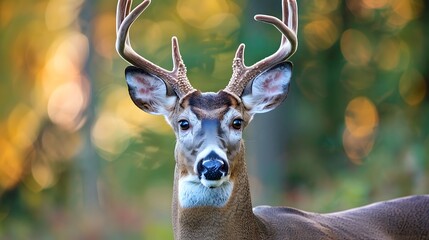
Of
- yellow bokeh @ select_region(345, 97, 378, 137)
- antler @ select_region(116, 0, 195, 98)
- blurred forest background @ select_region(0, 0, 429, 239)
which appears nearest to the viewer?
antler @ select_region(116, 0, 195, 98)

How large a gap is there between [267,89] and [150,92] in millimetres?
695

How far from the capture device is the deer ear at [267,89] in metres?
7.58

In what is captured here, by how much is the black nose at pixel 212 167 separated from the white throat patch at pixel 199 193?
0.16 meters

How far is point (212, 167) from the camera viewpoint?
22.4 feet

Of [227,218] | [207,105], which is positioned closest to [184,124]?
[207,105]

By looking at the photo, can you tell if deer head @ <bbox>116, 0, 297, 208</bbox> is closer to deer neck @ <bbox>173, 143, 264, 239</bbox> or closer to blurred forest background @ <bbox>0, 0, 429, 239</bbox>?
deer neck @ <bbox>173, 143, 264, 239</bbox>

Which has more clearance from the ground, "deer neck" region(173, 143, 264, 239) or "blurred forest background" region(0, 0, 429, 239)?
"deer neck" region(173, 143, 264, 239)

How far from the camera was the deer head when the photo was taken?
7.04 metres

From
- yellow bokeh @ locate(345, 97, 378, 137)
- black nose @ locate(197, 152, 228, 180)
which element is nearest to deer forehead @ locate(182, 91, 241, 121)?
black nose @ locate(197, 152, 228, 180)

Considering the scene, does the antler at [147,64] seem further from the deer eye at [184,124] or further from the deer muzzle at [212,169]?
the deer muzzle at [212,169]

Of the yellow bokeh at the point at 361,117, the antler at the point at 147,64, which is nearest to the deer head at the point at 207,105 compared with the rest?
the antler at the point at 147,64

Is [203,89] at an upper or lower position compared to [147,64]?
lower

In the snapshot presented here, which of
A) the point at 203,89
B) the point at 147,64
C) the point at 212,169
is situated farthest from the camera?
the point at 203,89

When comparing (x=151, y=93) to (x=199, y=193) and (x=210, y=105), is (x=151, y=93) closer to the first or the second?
(x=210, y=105)
